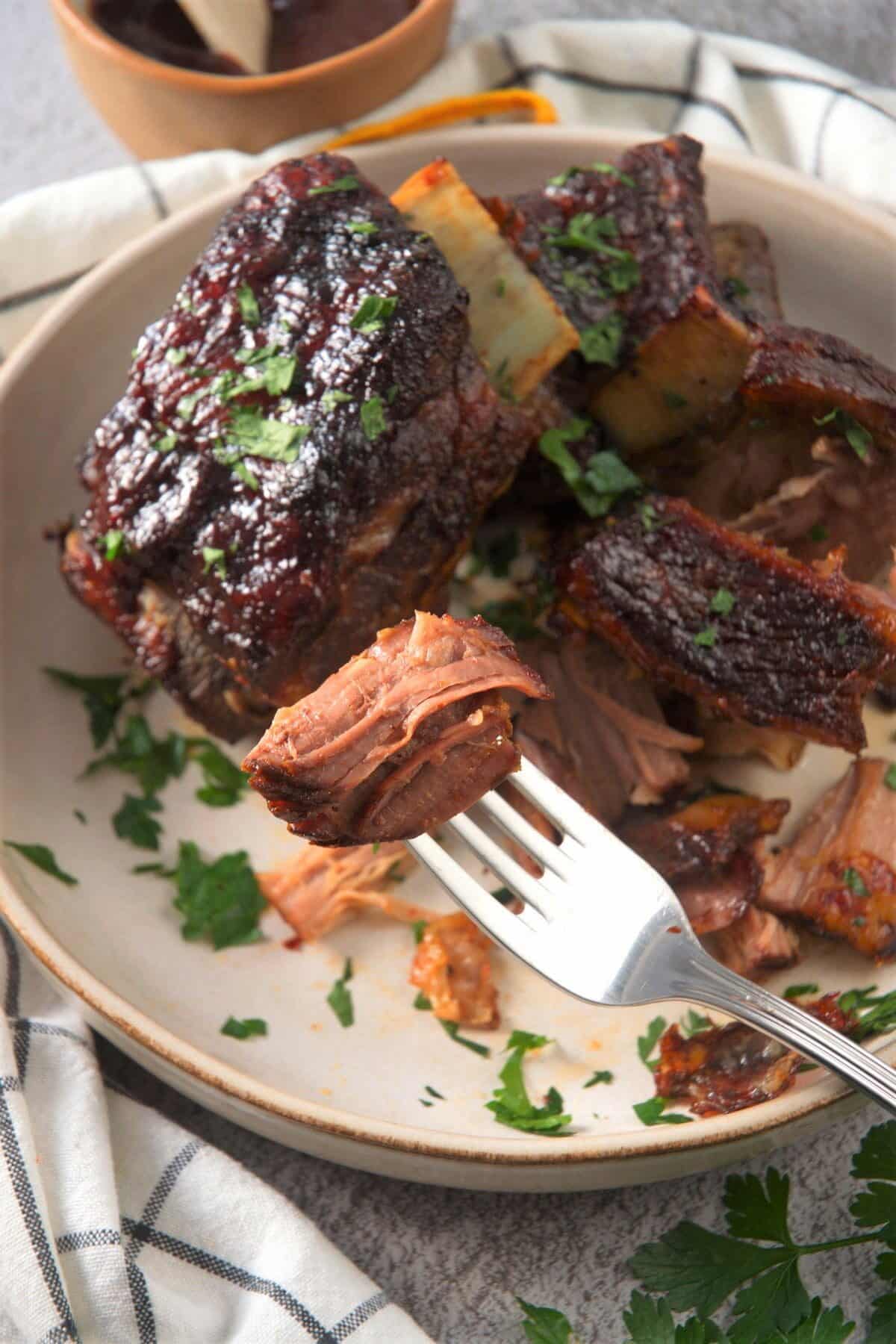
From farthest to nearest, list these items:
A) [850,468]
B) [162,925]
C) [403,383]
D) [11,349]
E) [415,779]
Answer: [11,349]
[162,925]
[850,468]
[403,383]
[415,779]

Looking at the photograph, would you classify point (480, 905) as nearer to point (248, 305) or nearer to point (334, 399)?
point (334, 399)

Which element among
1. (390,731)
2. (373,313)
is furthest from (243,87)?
(390,731)

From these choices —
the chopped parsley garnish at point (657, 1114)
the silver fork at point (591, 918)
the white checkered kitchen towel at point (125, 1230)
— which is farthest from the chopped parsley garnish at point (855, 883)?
the white checkered kitchen towel at point (125, 1230)

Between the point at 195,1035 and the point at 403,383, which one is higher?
the point at 403,383

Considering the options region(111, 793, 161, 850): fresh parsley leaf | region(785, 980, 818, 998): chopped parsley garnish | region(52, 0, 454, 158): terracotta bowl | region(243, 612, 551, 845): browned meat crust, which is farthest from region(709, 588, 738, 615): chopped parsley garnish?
region(52, 0, 454, 158): terracotta bowl

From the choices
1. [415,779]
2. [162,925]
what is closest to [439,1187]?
[162,925]

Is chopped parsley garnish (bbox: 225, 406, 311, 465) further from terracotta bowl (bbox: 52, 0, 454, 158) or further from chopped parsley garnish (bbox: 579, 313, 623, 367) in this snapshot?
terracotta bowl (bbox: 52, 0, 454, 158)

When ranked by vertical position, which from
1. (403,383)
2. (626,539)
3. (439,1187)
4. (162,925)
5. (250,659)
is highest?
(403,383)

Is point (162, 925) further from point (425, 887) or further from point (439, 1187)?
point (439, 1187)
